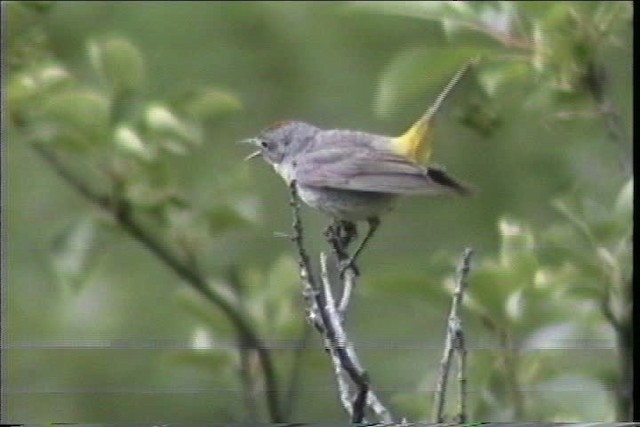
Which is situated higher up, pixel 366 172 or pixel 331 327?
pixel 366 172

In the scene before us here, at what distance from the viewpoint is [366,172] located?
11.4ft

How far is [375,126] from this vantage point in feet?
11.6

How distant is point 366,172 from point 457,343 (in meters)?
0.48

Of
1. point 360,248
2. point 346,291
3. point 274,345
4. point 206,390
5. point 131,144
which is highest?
point 131,144

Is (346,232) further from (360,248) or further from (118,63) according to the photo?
(118,63)

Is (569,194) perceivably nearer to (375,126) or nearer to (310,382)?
(375,126)

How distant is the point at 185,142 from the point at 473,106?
73 cm

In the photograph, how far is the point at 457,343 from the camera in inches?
137

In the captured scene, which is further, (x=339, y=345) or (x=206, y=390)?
(x=206, y=390)

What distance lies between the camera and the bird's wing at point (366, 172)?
347 centimetres

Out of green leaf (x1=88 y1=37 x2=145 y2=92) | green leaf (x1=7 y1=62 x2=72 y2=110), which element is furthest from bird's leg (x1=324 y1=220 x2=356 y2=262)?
green leaf (x1=7 y1=62 x2=72 y2=110)

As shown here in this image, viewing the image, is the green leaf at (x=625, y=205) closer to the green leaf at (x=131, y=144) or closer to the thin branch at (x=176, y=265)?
the thin branch at (x=176, y=265)

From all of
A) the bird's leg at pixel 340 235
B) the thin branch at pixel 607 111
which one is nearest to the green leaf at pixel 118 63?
the bird's leg at pixel 340 235

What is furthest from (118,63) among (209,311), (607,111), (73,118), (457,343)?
(607,111)
